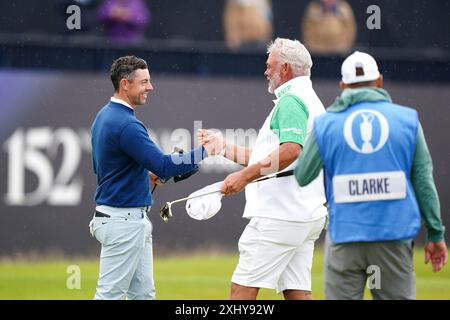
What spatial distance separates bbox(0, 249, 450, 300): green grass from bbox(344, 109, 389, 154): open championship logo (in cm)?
471

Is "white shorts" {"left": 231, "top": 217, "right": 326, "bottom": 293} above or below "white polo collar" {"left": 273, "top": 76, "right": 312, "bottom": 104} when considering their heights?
below

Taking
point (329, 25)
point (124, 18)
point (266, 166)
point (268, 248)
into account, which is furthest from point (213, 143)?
point (329, 25)

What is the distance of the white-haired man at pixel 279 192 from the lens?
278 inches

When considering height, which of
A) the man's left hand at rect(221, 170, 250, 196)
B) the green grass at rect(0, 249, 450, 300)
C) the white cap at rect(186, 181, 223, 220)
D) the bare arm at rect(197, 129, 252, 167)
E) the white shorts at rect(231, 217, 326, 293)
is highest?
the bare arm at rect(197, 129, 252, 167)

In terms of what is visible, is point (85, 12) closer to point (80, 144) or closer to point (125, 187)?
point (80, 144)

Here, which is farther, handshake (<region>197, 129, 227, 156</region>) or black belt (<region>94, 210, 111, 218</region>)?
handshake (<region>197, 129, 227, 156</region>)

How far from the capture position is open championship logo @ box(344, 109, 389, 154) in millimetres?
5805

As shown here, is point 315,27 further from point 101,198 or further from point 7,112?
point 101,198

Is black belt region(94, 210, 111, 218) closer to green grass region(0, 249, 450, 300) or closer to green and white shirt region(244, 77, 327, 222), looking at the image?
green and white shirt region(244, 77, 327, 222)

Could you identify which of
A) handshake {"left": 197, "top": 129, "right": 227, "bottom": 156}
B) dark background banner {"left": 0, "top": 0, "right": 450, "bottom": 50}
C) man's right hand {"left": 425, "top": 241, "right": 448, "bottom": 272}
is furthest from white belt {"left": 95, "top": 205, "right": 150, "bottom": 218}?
dark background banner {"left": 0, "top": 0, "right": 450, "bottom": 50}

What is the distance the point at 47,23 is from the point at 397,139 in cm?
665

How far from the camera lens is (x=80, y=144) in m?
11.1

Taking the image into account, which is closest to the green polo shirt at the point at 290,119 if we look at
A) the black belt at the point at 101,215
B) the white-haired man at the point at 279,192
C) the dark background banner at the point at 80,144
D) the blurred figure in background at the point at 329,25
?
the white-haired man at the point at 279,192

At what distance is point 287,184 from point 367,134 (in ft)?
4.96
